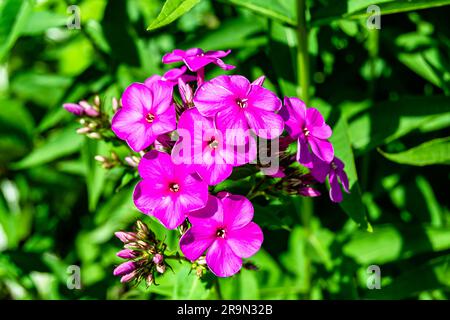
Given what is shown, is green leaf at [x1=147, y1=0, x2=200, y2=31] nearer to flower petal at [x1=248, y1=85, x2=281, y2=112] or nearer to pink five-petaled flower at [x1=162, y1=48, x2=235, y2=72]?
pink five-petaled flower at [x1=162, y1=48, x2=235, y2=72]

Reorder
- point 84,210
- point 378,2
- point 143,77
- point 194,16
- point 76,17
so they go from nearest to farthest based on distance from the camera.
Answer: point 378,2
point 76,17
point 143,77
point 194,16
point 84,210

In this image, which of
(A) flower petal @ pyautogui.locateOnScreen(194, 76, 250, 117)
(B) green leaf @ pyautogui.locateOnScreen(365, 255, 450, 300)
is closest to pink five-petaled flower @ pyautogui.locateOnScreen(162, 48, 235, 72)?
(A) flower petal @ pyautogui.locateOnScreen(194, 76, 250, 117)

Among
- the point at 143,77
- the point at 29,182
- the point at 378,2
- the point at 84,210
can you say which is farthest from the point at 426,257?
the point at 29,182

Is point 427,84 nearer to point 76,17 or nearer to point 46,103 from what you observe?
point 76,17

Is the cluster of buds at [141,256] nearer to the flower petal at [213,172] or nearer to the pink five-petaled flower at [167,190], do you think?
the pink five-petaled flower at [167,190]

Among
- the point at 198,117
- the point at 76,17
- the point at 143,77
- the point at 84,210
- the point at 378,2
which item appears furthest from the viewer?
the point at 84,210

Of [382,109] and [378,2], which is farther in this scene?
[382,109]

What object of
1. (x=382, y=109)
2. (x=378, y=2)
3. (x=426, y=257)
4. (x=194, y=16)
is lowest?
(x=426, y=257)
